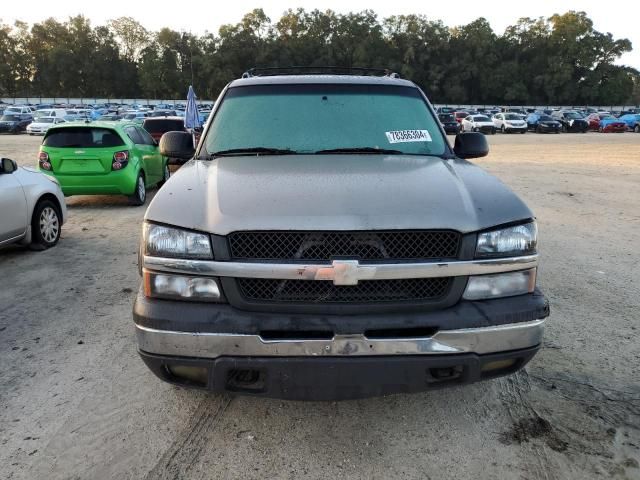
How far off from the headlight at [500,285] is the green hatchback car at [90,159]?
28.0ft

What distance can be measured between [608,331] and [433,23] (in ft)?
361

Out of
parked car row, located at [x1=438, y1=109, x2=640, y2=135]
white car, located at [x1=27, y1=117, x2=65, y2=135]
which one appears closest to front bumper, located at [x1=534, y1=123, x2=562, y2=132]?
parked car row, located at [x1=438, y1=109, x2=640, y2=135]

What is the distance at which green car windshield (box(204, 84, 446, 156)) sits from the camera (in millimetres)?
3760

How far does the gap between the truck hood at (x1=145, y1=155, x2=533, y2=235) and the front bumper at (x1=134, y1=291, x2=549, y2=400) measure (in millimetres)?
417

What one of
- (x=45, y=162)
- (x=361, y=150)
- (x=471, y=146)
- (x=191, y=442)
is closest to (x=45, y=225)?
(x=45, y=162)

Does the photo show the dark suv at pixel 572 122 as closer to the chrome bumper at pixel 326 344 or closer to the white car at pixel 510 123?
the white car at pixel 510 123

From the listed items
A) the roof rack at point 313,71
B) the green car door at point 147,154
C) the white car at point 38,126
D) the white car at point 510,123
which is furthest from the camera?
the white car at point 510,123

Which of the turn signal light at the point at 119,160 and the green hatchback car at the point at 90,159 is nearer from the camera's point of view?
the green hatchback car at the point at 90,159

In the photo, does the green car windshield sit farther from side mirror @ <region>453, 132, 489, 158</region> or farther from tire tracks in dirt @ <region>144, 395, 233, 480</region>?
tire tracks in dirt @ <region>144, 395, 233, 480</region>

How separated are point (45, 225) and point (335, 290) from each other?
572 cm

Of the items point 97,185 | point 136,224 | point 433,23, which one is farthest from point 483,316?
point 433,23

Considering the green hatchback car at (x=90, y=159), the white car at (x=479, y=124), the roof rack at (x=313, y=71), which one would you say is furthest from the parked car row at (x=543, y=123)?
the roof rack at (x=313, y=71)

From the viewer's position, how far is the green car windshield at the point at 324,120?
12.3 feet

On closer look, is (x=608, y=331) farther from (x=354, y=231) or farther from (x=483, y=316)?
(x=354, y=231)
